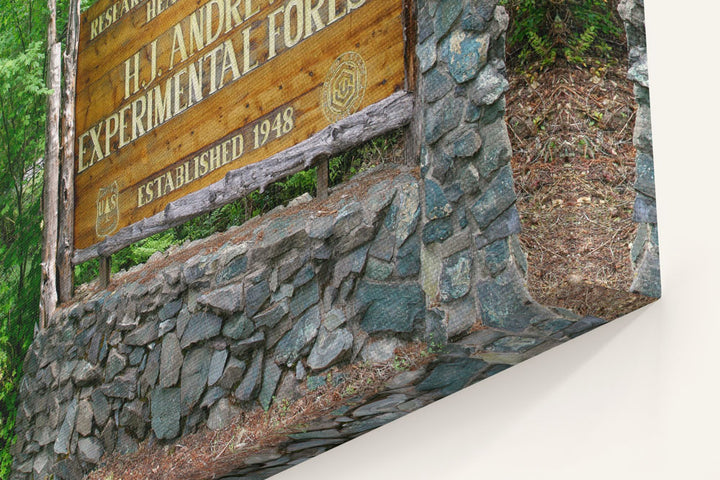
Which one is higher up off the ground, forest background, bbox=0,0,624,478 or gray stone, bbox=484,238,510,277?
forest background, bbox=0,0,624,478

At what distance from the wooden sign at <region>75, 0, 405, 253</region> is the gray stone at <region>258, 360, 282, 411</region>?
910 millimetres

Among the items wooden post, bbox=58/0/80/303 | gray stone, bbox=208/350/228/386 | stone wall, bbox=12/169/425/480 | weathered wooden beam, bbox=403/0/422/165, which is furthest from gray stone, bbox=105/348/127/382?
weathered wooden beam, bbox=403/0/422/165

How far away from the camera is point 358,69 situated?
4.14m

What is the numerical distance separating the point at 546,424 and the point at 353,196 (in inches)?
44.7

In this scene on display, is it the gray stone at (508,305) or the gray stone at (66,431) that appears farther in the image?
the gray stone at (66,431)

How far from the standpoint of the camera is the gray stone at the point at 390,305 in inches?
146

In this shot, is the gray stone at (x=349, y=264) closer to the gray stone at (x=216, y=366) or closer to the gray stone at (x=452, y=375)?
the gray stone at (x=452, y=375)

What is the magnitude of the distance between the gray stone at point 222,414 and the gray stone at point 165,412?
23cm

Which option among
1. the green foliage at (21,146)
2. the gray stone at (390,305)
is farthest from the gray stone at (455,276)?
the green foliage at (21,146)

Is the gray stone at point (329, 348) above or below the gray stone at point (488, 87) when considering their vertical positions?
below

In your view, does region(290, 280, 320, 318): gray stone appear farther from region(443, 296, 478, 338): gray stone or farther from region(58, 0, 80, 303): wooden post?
region(58, 0, 80, 303): wooden post

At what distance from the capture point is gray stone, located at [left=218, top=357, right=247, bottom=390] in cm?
436

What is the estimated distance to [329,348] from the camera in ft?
13.0

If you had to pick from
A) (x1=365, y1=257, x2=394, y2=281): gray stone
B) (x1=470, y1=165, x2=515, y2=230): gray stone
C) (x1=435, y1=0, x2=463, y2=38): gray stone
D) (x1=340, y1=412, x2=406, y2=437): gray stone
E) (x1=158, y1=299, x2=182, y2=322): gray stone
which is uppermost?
(x1=435, y1=0, x2=463, y2=38): gray stone
